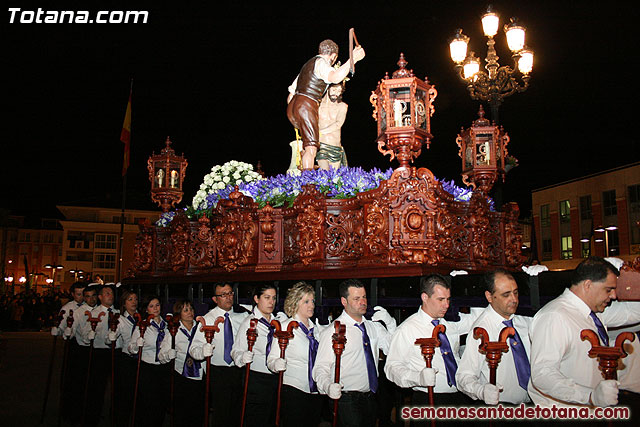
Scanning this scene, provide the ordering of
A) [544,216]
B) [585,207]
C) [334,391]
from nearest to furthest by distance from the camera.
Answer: [334,391]
[585,207]
[544,216]

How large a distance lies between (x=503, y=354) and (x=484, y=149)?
5.81 metres

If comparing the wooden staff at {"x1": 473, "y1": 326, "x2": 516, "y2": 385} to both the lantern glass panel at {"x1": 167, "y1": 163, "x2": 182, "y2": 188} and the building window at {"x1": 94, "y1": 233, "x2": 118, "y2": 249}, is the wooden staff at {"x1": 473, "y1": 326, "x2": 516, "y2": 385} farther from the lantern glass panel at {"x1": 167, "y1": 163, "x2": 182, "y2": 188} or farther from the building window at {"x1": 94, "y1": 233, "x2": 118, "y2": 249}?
the building window at {"x1": 94, "y1": 233, "x2": 118, "y2": 249}

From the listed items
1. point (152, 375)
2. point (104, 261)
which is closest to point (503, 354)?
point (152, 375)

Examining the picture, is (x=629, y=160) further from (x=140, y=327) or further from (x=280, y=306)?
(x=140, y=327)

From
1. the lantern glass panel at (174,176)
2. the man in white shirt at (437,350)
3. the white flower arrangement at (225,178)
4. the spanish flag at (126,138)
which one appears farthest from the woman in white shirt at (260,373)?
the spanish flag at (126,138)

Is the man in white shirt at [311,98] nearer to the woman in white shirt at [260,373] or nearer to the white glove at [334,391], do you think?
the woman in white shirt at [260,373]

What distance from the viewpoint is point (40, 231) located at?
7288 cm

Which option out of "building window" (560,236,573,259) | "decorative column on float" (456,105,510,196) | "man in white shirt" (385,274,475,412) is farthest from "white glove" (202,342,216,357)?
"building window" (560,236,573,259)

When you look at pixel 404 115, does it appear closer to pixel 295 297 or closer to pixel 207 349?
pixel 295 297

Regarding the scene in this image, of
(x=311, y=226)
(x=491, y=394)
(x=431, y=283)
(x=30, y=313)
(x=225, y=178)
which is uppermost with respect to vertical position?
(x=225, y=178)

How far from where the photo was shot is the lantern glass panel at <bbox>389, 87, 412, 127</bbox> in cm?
848

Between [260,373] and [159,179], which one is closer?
[260,373]

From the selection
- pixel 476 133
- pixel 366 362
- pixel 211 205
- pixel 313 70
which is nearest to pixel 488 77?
pixel 476 133

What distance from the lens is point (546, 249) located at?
129ft
